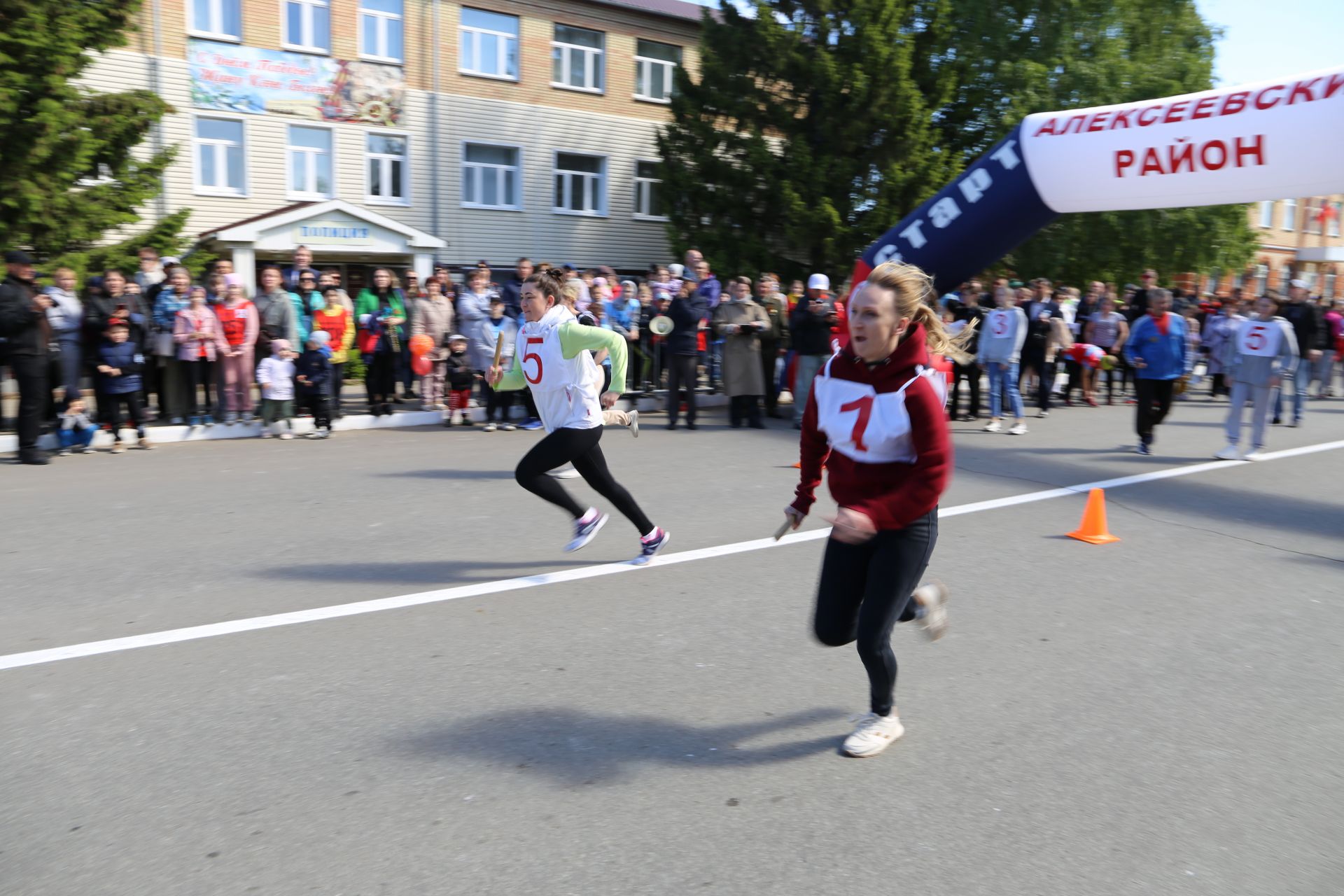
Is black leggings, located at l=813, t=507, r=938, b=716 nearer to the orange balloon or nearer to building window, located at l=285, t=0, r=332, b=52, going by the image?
the orange balloon

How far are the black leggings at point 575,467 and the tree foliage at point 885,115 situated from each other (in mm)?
17926

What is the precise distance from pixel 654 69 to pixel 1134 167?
22188 mm

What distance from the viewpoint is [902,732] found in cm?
415

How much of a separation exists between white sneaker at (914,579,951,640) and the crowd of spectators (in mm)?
6972

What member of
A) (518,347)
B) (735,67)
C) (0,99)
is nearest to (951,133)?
(735,67)

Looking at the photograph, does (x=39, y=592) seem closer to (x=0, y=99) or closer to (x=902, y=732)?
(x=902, y=732)

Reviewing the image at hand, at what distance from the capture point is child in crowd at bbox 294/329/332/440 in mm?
11898

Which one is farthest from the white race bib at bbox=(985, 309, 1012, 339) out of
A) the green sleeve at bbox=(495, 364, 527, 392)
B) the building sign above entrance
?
the building sign above entrance

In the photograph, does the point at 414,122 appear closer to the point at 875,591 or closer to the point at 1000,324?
the point at 1000,324

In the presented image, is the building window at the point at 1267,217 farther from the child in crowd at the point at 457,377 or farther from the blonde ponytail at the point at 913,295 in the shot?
the blonde ponytail at the point at 913,295

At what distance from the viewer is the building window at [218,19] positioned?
22656 millimetres

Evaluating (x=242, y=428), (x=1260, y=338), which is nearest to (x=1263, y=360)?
(x=1260, y=338)

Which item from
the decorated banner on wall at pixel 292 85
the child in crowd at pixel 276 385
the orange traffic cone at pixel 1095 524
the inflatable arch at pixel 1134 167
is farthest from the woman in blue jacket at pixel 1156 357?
the decorated banner on wall at pixel 292 85

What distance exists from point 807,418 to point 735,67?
22279 millimetres
